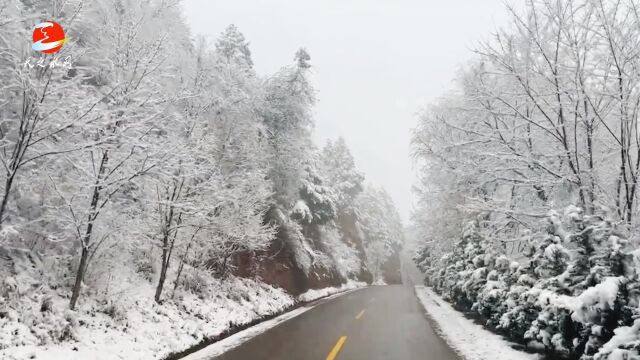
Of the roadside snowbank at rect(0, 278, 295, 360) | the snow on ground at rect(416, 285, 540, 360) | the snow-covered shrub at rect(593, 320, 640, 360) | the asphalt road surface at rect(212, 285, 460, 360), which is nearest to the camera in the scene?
the snow-covered shrub at rect(593, 320, 640, 360)

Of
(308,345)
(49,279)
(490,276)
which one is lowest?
(308,345)

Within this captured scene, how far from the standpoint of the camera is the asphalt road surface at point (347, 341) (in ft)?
25.3

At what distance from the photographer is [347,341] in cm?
913

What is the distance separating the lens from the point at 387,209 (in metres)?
91.5

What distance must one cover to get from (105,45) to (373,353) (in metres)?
9.30

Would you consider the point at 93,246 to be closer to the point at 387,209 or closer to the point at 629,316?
the point at 629,316

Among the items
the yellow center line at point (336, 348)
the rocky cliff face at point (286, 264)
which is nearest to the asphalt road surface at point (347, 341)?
the yellow center line at point (336, 348)

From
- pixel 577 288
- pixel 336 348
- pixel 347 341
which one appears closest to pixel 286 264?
pixel 347 341

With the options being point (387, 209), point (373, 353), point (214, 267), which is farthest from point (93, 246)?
point (387, 209)

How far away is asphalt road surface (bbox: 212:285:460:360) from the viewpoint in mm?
7719
